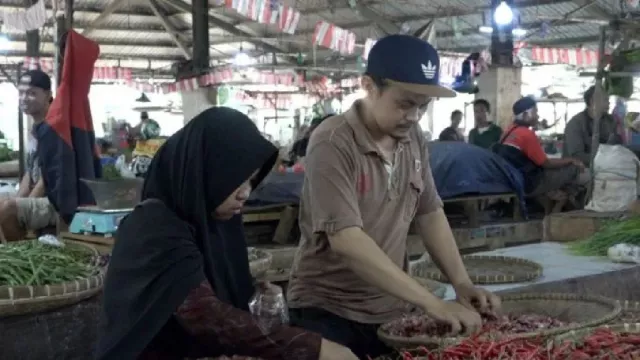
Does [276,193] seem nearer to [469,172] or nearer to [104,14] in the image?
[469,172]

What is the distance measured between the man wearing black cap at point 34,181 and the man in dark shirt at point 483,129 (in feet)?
17.1

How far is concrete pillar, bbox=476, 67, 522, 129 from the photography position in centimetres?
1345

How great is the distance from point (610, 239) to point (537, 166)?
282 cm

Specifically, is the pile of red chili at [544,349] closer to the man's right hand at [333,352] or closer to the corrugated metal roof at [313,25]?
the man's right hand at [333,352]

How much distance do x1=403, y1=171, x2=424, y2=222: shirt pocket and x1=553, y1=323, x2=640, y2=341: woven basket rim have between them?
665mm

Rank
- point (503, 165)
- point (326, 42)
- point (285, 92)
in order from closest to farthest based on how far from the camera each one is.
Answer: point (503, 165) → point (326, 42) → point (285, 92)

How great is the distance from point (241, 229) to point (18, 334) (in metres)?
1.43

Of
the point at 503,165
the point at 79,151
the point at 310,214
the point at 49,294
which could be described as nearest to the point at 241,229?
the point at 310,214

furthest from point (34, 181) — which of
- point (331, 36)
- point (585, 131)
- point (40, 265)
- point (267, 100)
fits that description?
point (267, 100)

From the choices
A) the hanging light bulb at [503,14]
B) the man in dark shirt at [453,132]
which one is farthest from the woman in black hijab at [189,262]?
the hanging light bulb at [503,14]

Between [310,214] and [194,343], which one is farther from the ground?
[310,214]

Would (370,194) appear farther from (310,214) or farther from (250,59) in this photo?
(250,59)

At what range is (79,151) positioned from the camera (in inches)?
220

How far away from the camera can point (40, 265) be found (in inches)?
135
